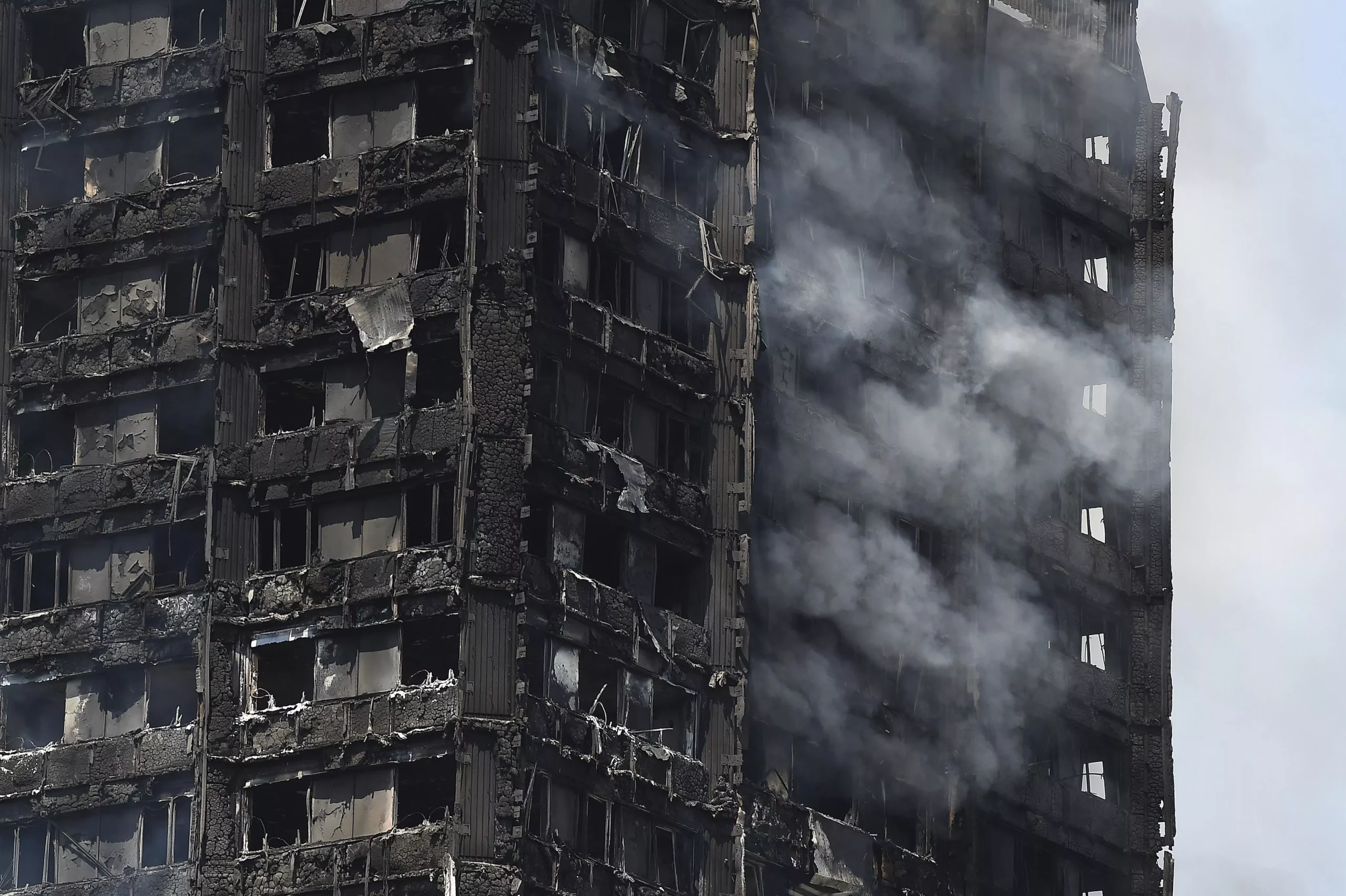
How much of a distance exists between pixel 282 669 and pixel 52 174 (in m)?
18.5

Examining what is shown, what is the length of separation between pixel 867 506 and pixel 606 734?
17.4 meters

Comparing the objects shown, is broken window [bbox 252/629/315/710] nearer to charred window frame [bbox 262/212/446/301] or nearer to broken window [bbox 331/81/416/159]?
charred window frame [bbox 262/212/446/301]

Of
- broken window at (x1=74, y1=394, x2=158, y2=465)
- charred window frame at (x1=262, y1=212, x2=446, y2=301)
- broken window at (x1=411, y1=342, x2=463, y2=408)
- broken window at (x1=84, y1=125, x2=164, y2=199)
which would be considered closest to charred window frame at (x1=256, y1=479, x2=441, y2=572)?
broken window at (x1=411, y1=342, x2=463, y2=408)

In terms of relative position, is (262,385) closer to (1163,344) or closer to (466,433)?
(466,433)

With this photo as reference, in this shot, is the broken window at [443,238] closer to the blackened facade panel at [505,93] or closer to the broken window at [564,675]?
the blackened facade panel at [505,93]

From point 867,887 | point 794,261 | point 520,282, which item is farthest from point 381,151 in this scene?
point 867,887

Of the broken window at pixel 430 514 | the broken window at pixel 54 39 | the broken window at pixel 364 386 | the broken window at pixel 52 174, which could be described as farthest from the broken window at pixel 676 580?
the broken window at pixel 54 39

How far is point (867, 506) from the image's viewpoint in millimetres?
129875

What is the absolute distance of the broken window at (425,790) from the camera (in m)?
112

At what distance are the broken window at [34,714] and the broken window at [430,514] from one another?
467 inches

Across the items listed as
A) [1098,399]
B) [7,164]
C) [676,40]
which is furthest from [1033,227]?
[7,164]

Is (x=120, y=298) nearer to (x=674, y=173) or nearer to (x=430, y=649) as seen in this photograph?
(x=430, y=649)

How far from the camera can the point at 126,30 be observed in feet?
411

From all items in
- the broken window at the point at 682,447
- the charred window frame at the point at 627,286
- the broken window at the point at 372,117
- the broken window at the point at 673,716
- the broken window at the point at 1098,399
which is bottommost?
the broken window at the point at 673,716
